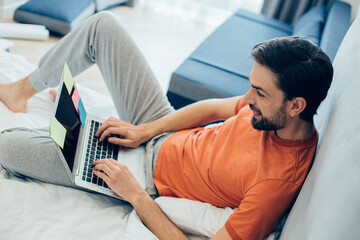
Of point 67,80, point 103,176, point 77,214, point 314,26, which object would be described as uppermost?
point 314,26

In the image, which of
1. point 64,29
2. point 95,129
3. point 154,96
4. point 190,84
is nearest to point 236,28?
point 190,84

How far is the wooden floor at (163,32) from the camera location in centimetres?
280

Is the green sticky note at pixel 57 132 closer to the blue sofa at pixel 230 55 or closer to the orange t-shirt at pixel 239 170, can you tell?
the orange t-shirt at pixel 239 170

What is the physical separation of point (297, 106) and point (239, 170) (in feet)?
0.91

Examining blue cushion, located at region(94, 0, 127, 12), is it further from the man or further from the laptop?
the laptop

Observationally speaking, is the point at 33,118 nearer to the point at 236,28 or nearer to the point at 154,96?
the point at 154,96

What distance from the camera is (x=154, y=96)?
1.59 metres

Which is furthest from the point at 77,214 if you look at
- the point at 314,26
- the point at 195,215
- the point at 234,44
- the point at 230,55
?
the point at 314,26

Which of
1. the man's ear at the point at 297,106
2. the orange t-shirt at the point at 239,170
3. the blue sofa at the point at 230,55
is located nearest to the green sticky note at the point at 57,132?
the orange t-shirt at the point at 239,170

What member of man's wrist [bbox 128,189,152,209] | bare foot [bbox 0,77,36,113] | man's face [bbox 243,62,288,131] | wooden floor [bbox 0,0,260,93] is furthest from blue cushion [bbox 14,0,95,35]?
man's face [bbox 243,62,288,131]

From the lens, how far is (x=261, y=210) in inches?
42.6

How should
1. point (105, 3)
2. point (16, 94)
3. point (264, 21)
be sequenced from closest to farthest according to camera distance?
point (16, 94), point (264, 21), point (105, 3)

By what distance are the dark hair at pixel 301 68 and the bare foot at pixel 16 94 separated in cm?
114

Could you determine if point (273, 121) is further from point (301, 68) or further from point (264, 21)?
point (264, 21)
